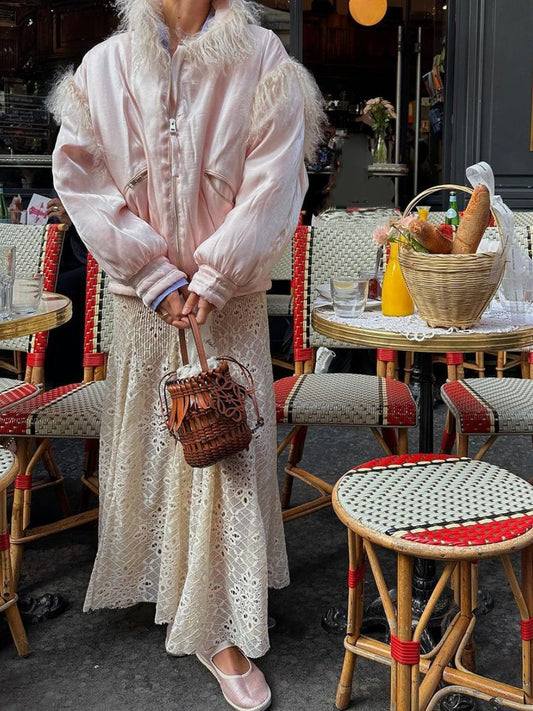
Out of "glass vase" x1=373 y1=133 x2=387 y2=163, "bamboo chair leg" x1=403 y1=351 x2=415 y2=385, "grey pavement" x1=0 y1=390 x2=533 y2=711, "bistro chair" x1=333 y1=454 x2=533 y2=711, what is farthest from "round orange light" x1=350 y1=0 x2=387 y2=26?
"bistro chair" x1=333 y1=454 x2=533 y2=711

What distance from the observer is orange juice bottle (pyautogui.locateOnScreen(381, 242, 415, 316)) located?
7.38ft

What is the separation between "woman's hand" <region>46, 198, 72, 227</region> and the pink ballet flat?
3.03 meters

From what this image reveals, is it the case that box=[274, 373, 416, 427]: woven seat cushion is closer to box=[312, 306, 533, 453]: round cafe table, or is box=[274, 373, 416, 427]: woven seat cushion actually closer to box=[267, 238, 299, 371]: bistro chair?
box=[312, 306, 533, 453]: round cafe table

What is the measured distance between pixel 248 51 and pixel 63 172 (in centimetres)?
52

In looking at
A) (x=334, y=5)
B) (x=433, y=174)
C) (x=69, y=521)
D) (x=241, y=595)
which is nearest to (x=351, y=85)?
(x=334, y=5)

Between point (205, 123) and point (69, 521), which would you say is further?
point (69, 521)

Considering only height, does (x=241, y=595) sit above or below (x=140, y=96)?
below

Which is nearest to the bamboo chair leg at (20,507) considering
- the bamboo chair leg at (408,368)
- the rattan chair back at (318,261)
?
the rattan chair back at (318,261)

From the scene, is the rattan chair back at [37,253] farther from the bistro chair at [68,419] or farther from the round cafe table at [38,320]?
the round cafe table at [38,320]

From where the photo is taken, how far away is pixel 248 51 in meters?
1.94

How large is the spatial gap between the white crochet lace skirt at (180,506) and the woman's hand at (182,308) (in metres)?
0.13

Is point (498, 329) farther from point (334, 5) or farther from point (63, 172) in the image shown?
point (334, 5)

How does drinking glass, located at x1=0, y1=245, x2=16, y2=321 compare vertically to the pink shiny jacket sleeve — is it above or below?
below

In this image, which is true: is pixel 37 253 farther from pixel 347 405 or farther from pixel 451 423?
pixel 451 423
